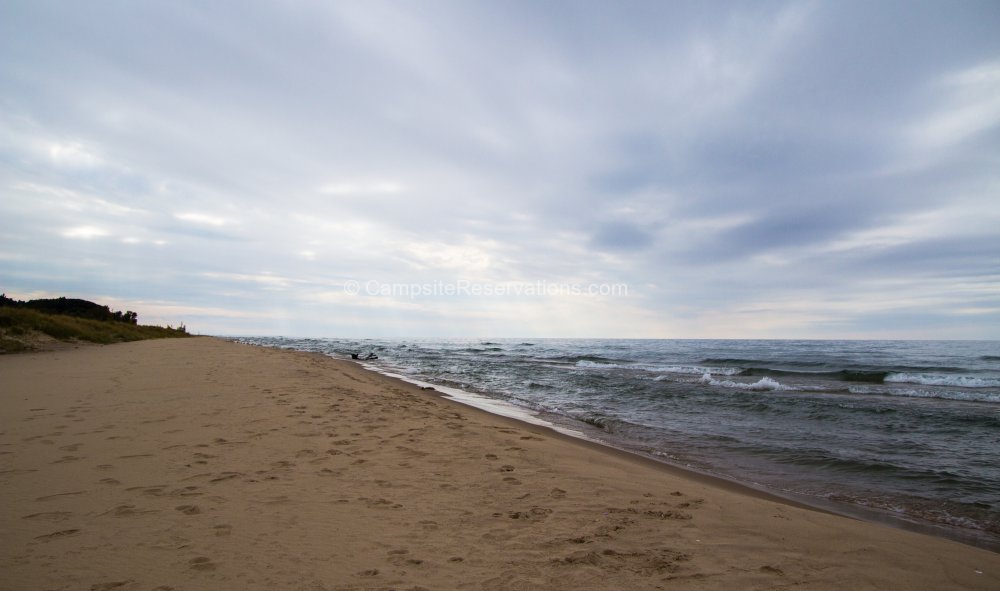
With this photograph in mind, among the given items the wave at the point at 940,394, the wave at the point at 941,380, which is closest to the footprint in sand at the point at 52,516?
the wave at the point at 940,394

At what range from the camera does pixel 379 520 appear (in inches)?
143

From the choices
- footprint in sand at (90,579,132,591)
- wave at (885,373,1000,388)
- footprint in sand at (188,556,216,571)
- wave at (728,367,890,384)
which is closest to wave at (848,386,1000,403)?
wave at (885,373,1000,388)

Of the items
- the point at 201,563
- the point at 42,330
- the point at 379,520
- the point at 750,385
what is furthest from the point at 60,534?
the point at 42,330

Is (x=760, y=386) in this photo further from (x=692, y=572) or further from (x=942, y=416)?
(x=692, y=572)

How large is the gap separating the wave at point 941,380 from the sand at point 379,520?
2082cm

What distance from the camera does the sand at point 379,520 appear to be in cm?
281

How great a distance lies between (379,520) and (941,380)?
26413 mm

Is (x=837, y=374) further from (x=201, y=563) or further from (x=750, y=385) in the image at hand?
(x=201, y=563)

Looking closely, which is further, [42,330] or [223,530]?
[42,330]

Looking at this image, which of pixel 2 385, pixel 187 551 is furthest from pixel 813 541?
pixel 2 385

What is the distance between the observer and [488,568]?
297 cm

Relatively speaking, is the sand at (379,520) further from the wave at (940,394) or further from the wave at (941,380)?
the wave at (941,380)

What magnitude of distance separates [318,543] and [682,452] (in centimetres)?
688

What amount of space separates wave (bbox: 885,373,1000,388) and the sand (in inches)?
820
